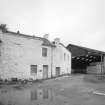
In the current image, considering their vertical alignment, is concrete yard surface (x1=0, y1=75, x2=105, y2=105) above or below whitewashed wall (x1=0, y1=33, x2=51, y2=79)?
below

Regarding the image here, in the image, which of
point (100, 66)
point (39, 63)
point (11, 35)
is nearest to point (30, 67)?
point (39, 63)

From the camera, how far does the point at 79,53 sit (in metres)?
32.9

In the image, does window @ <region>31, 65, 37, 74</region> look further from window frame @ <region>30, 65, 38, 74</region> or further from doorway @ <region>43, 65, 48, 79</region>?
doorway @ <region>43, 65, 48, 79</region>

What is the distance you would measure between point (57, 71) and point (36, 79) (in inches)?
219

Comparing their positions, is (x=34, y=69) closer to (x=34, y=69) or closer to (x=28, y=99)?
(x=34, y=69)

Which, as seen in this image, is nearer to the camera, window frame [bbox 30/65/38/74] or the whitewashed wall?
the whitewashed wall

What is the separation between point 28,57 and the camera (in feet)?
67.5

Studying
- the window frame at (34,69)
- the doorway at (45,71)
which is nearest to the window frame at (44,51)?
the doorway at (45,71)

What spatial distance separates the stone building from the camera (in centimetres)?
1838

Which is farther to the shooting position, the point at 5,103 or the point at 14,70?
the point at 14,70

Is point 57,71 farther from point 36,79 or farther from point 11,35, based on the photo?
point 11,35

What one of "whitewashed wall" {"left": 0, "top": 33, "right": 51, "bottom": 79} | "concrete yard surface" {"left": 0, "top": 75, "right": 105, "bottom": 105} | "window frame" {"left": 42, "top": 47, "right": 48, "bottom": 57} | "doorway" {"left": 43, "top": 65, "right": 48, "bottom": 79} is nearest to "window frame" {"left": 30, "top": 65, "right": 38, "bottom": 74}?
"whitewashed wall" {"left": 0, "top": 33, "right": 51, "bottom": 79}

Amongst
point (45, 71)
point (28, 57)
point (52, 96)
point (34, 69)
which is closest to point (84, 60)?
point (45, 71)

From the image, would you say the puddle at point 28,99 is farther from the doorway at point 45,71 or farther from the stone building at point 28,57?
the doorway at point 45,71
